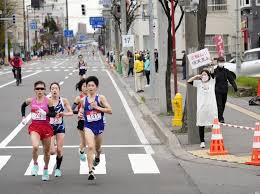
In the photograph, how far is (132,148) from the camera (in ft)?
47.5

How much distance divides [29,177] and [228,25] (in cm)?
4868

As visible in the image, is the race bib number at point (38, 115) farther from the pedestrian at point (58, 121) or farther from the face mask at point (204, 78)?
the face mask at point (204, 78)

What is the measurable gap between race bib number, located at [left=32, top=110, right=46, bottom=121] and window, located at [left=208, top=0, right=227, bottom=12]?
48502 millimetres

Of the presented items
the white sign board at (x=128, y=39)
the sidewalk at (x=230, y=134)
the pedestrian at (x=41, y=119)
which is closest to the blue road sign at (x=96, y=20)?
the white sign board at (x=128, y=39)

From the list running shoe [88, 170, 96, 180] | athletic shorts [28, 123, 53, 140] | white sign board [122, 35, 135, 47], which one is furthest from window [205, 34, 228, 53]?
running shoe [88, 170, 96, 180]

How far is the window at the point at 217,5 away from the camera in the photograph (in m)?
57.5

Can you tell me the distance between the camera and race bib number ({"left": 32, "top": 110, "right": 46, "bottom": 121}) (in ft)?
34.0

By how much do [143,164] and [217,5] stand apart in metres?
47.2

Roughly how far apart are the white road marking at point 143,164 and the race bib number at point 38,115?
6.47 feet

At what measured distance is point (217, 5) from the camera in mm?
57750

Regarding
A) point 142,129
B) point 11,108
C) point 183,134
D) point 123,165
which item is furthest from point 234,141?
point 11,108

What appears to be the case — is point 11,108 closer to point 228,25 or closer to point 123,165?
point 123,165

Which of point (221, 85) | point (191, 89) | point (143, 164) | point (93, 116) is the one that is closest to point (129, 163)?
point (143, 164)

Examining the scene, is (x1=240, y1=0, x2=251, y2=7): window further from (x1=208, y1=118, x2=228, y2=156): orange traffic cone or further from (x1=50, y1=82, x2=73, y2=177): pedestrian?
(x1=50, y1=82, x2=73, y2=177): pedestrian
